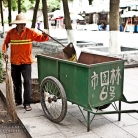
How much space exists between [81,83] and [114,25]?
19.7 ft

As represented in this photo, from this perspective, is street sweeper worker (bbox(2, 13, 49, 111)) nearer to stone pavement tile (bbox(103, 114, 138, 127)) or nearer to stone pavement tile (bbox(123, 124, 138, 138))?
stone pavement tile (bbox(103, 114, 138, 127))

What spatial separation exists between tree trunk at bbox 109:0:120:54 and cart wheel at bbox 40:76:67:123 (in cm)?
506

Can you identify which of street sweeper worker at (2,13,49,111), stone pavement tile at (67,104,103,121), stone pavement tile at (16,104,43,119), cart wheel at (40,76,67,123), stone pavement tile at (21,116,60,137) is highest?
street sweeper worker at (2,13,49,111)

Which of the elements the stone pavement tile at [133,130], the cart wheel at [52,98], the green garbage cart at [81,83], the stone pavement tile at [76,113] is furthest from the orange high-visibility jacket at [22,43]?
the stone pavement tile at [133,130]

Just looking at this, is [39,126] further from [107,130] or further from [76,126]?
[107,130]

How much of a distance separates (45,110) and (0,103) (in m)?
1.76

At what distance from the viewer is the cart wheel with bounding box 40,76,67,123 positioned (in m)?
4.36

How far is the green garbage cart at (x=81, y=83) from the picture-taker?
4059mm

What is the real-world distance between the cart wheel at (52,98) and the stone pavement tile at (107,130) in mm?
562

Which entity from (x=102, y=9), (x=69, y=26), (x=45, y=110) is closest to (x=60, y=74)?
(x=45, y=110)

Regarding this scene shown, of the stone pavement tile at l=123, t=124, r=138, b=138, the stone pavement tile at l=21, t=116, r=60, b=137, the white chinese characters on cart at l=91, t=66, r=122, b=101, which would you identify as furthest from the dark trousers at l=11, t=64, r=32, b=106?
the stone pavement tile at l=123, t=124, r=138, b=138

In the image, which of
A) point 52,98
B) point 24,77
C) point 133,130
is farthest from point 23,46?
point 133,130

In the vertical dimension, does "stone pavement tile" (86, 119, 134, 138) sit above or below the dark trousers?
below

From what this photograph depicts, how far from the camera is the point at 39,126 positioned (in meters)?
4.56
